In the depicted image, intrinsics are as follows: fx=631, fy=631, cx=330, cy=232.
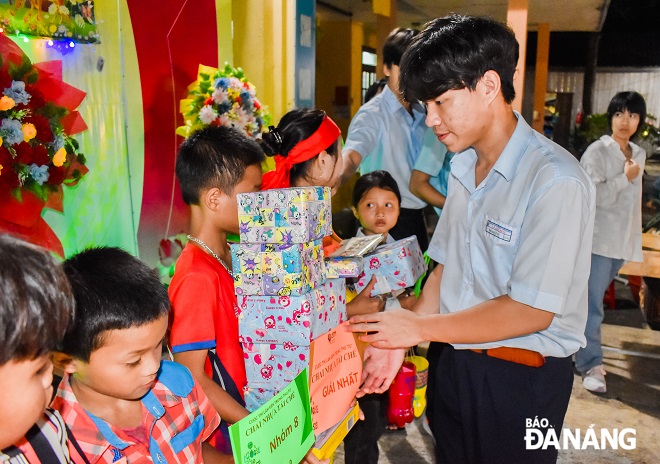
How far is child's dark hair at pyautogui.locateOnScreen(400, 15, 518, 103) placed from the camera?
150cm

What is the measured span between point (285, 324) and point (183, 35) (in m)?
2.98

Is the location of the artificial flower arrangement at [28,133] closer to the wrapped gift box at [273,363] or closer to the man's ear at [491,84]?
the wrapped gift box at [273,363]

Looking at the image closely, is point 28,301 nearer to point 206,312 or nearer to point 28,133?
point 206,312

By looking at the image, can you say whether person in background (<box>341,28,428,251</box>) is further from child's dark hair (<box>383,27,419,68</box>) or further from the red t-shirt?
the red t-shirt

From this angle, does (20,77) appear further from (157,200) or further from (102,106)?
(157,200)

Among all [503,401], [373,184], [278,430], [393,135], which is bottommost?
[503,401]

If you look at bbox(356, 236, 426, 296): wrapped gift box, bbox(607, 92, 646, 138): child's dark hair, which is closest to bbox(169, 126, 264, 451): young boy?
bbox(356, 236, 426, 296): wrapped gift box

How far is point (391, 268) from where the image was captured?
2.00 m

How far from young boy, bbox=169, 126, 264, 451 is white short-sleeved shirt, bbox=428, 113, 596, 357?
603mm

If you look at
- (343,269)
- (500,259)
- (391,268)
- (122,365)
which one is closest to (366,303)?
(391,268)

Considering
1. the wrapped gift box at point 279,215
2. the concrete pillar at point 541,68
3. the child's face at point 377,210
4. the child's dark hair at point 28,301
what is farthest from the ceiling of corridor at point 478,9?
the child's dark hair at point 28,301

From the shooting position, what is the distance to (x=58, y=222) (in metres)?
2.79

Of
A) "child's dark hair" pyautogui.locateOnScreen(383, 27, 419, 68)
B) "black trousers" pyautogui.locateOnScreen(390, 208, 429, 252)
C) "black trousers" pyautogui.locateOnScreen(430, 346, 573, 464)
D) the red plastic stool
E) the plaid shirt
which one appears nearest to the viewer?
the plaid shirt

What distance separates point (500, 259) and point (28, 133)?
66.4 inches
